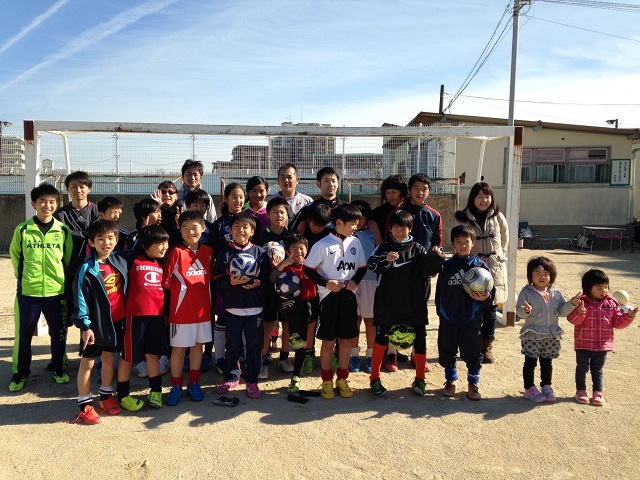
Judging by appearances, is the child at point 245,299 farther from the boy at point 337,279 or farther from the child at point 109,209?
the child at point 109,209

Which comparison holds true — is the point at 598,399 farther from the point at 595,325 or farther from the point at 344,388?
the point at 344,388

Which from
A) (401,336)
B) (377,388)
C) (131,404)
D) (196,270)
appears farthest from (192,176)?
(377,388)

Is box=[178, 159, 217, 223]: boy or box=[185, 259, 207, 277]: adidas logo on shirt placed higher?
box=[178, 159, 217, 223]: boy

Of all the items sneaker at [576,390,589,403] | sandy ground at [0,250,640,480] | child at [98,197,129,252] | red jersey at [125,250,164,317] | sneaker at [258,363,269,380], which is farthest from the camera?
sneaker at [258,363,269,380]

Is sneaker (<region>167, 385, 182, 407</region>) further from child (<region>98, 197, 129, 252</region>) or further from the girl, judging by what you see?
the girl

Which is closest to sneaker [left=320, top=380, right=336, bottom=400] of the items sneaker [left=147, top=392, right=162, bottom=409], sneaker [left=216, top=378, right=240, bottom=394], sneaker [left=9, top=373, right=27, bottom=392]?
sneaker [left=216, top=378, right=240, bottom=394]

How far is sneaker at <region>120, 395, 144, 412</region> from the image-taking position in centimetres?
361

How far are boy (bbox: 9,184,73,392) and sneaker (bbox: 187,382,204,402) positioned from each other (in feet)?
4.37

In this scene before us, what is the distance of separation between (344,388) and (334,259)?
1.06 m

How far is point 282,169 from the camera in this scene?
482 centimetres

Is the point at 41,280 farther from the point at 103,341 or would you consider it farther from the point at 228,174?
the point at 228,174

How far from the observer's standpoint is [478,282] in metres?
3.72

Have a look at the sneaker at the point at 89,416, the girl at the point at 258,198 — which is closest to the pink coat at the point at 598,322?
the girl at the point at 258,198

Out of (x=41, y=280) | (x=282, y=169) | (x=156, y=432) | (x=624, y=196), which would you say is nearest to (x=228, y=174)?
(x=282, y=169)
